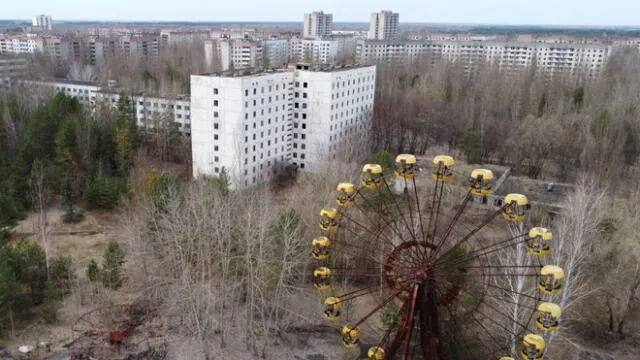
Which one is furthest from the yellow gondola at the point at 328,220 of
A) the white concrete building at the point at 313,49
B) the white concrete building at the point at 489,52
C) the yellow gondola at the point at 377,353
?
the white concrete building at the point at 313,49

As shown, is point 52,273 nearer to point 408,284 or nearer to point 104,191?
point 104,191

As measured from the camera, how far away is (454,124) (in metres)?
41.7

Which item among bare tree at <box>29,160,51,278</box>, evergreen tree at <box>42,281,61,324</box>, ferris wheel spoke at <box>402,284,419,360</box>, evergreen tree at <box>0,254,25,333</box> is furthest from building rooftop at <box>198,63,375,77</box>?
ferris wheel spoke at <box>402,284,419,360</box>

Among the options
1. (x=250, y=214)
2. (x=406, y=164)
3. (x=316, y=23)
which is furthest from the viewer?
(x=316, y=23)

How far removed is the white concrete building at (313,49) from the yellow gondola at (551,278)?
74514 mm

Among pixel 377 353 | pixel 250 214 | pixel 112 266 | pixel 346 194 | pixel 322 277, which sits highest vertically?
pixel 346 194

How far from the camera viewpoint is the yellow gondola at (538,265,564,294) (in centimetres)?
973

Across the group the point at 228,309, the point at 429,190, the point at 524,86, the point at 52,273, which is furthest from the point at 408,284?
the point at 524,86

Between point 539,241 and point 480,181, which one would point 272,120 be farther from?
point 539,241

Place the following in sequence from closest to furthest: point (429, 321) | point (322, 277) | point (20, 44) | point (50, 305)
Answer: point (429, 321) → point (322, 277) → point (50, 305) → point (20, 44)

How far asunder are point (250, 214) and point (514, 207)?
7.75m

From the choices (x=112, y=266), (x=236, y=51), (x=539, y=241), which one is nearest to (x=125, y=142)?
(x=112, y=266)

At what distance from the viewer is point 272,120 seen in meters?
32.5

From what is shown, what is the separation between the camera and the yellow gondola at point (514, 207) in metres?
11.1
